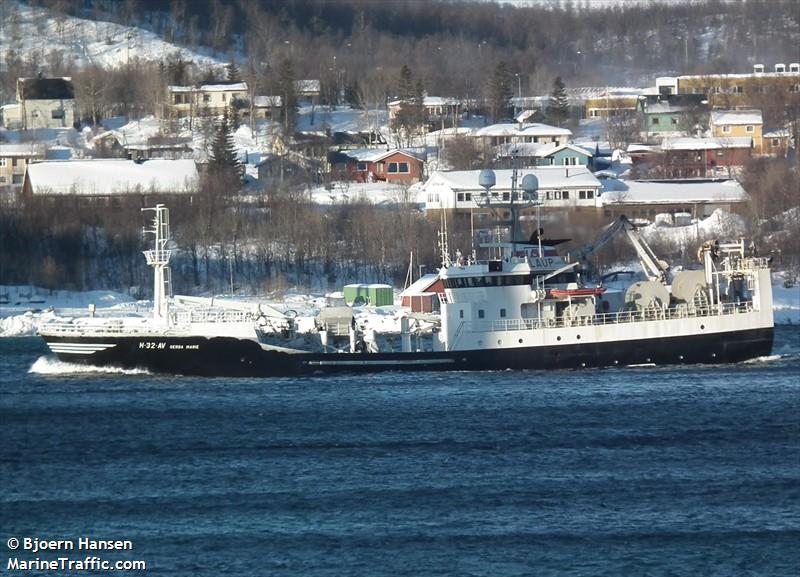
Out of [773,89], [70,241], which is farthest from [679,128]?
[70,241]

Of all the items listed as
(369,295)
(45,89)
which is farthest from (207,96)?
(369,295)

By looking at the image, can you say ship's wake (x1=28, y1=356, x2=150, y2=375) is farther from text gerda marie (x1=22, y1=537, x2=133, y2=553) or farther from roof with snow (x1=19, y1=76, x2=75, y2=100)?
roof with snow (x1=19, y1=76, x2=75, y2=100)

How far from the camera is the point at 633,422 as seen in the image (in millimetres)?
41094

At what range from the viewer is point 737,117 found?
11038 centimetres

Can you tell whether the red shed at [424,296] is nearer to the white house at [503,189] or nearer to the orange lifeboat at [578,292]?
the orange lifeboat at [578,292]

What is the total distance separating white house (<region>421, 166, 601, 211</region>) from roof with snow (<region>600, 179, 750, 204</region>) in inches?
42.5

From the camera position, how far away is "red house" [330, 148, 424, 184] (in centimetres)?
9919

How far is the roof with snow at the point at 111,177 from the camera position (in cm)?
8800

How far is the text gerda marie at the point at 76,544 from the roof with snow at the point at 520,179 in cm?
5935

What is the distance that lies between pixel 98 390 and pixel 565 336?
1436 centimetres

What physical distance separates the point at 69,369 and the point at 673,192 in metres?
46.0

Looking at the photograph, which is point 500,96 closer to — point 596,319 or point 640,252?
point 640,252

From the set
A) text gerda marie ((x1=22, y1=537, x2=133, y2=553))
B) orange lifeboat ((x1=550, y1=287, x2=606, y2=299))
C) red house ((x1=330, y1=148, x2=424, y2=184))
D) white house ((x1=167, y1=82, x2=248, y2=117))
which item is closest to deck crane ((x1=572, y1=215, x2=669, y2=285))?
orange lifeboat ((x1=550, y1=287, x2=606, y2=299))

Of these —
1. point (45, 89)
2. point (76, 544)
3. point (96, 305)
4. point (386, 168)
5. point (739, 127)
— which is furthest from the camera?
point (45, 89)
